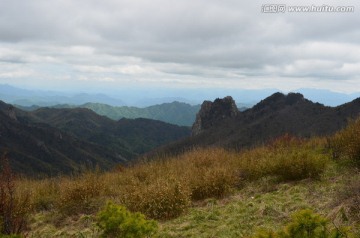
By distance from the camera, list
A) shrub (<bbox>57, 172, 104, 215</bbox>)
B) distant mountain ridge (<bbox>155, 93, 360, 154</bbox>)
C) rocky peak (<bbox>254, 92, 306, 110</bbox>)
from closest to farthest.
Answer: shrub (<bbox>57, 172, 104, 215</bbox>), distant mountain ridge (<bbox>155, 93, 360, 154</bbox>), rocky peak (<bbox>254, 92, 306, 110</bbox>)

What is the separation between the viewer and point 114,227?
5727 mm

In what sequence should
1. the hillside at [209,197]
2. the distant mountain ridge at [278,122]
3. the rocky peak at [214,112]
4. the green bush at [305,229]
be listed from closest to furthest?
the green bush at [305,229] < the hillside at [209,197] < the distant mountain ridge at [278,122] < the rocky peak at [214,112]

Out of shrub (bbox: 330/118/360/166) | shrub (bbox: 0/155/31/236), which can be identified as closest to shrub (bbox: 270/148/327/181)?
shrub (bbox: 330/118/360/166)

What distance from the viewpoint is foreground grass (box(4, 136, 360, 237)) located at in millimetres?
7590

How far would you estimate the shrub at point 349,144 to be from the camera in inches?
416

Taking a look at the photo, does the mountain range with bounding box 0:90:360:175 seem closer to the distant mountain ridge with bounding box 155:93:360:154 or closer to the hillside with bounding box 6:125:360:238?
the distant mountain ridge with bounding box 155:93:360:154

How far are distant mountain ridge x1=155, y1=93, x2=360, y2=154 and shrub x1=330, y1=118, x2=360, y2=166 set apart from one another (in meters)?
65.7

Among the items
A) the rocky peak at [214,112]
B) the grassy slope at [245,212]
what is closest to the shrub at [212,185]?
the grassy slope at [245,212]

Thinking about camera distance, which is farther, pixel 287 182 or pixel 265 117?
pixel 265 117

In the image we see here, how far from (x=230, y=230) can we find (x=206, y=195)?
334 centimetres

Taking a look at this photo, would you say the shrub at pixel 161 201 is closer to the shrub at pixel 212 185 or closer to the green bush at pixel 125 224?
the shrub at pixel 212 185

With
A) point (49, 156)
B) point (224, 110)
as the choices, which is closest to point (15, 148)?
point (49, 156)

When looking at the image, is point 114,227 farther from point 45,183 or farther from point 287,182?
point 45,183

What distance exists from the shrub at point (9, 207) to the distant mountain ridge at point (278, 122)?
70.6 meters
